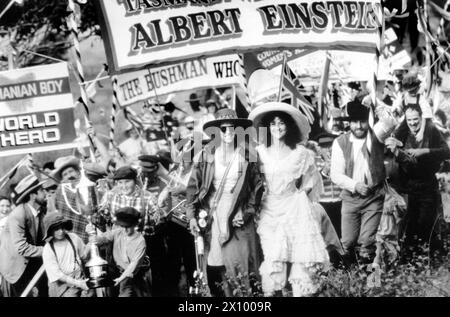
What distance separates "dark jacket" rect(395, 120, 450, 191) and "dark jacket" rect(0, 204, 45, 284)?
361 cm

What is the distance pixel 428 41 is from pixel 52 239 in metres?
4.19

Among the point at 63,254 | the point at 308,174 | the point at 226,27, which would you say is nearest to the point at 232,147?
the point at 308,174

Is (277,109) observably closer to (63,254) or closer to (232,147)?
(232,147)

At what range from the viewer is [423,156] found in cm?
1016

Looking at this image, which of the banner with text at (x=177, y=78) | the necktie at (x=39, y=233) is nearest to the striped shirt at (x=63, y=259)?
the necktie at (x=39, y=233)

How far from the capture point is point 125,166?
10156mm

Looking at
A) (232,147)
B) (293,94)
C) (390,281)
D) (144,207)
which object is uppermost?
(293,94)

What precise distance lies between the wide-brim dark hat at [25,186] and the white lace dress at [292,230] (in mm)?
2222

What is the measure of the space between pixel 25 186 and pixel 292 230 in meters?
2.68

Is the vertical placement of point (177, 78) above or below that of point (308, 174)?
above

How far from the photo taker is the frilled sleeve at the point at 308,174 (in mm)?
10133

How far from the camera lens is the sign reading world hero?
10164 mm

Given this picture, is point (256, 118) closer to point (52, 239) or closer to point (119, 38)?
point (119, 38)

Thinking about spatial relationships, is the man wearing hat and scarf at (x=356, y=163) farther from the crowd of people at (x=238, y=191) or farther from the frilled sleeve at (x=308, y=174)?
the frilled sleeve at (x=308, y=174)
